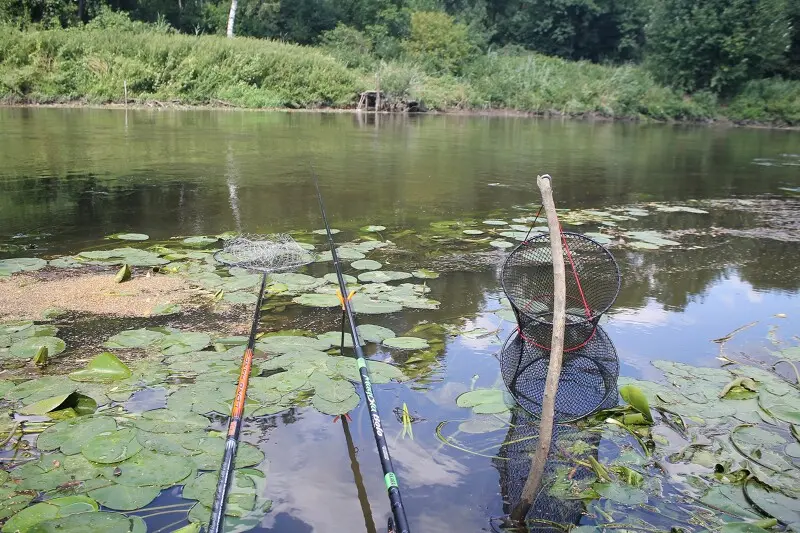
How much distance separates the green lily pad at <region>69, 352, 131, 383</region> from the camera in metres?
3.12

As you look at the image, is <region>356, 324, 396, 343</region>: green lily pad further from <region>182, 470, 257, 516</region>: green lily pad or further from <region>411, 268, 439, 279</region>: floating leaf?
<region>182, 470, 257, 516</region>: green lily pad

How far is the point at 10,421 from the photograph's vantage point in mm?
2760

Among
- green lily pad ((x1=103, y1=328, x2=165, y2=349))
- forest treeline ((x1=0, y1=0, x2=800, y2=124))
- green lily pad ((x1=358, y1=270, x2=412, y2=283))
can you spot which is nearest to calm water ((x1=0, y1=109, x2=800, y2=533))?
green lily pad ((x1=358, y1=270, x2=412, y2=283))

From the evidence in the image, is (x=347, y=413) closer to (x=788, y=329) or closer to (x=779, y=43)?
(x=788, y=329)

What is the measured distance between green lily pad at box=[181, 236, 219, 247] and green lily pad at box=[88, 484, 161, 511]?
3.34 metres

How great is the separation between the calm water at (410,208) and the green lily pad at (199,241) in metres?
0.27

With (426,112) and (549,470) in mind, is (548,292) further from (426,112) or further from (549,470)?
(426,112)

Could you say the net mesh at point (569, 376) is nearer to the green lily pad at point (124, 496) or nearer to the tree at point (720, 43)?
the green lily pad at point (124, 496)

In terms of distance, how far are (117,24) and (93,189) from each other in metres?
19.7

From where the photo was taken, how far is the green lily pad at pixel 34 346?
334cm

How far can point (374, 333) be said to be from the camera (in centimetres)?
385

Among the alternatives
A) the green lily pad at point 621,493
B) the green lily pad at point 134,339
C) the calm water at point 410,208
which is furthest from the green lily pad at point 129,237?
the green lily pad at point 621,493

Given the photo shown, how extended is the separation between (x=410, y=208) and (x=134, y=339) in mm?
4254

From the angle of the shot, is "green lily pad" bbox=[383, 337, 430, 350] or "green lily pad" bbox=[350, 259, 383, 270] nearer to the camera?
"green lily pad" bbox=[383, 337, 430, 350]
